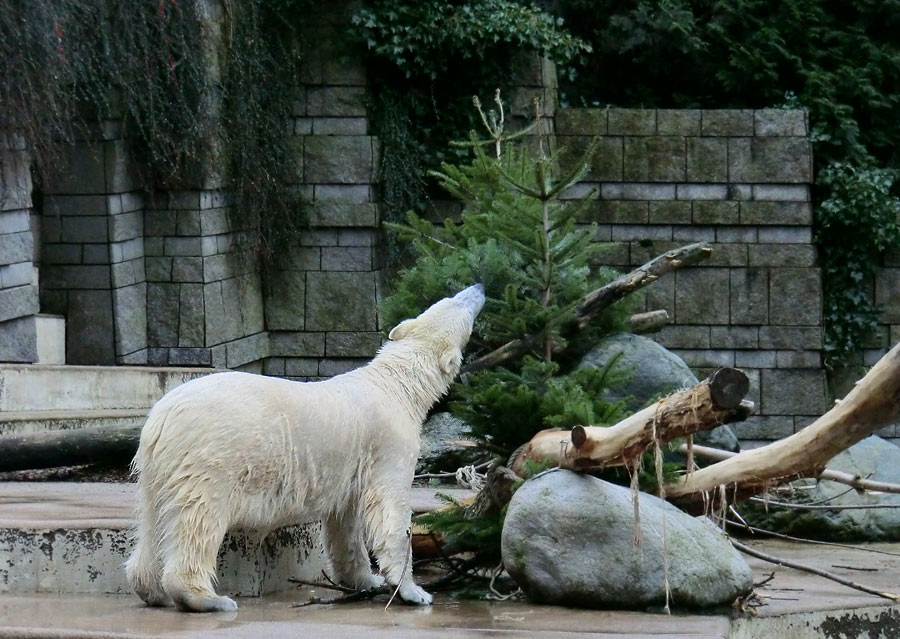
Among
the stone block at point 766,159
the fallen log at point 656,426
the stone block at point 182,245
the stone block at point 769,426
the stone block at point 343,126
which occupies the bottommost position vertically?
the stone block at point 769,426

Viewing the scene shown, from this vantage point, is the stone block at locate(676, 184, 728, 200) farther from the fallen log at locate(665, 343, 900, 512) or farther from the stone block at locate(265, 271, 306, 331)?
the fallen log at locate(665, 343, 900, 512)

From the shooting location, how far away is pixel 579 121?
12.1 m

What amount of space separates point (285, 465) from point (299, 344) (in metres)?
7.32

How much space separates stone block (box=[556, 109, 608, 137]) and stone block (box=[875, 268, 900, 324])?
3.02 m

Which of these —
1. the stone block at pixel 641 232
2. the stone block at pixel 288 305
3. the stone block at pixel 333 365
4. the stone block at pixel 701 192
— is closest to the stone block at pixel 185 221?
the stone block at pixel 288 305

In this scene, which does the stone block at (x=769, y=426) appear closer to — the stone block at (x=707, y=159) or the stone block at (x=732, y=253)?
the stone block at (x=732, y=253)

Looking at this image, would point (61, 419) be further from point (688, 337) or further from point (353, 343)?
point (688, 337)

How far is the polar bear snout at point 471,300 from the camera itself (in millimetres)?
5305

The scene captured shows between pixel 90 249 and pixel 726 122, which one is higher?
pixel 726 122

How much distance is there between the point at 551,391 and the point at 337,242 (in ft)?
21.2

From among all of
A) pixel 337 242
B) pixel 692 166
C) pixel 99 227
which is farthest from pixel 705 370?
pixel 99 227

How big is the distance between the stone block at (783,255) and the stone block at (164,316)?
5.32 metres

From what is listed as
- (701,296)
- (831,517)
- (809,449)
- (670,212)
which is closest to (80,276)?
(670,212)

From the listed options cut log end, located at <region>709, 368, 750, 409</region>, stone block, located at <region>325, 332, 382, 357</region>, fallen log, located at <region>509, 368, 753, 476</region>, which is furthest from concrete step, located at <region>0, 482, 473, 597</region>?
stone block, located at <region>325, 332, 382, 357</region>
